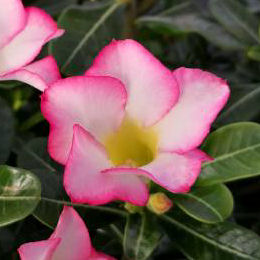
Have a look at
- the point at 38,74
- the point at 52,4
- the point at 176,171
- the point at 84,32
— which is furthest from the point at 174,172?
the point at 52,4

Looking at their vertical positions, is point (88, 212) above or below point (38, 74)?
below

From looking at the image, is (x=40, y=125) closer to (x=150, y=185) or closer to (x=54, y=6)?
(x=54, y=6)

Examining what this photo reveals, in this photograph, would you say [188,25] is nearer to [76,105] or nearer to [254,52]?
[254,52]

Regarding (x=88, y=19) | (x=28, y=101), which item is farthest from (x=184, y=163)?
(x=28, y=101)

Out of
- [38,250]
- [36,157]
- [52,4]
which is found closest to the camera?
[38,250]

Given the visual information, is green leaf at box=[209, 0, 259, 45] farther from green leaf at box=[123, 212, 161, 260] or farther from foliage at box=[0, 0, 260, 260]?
green leaf at box=[123, 212, 161, 260]

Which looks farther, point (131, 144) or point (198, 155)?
point (131, 144)

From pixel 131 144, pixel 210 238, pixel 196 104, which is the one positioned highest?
pixel 196 104

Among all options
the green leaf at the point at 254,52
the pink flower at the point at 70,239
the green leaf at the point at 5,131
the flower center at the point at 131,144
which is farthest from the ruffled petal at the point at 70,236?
the green leaf at the point at 254,52

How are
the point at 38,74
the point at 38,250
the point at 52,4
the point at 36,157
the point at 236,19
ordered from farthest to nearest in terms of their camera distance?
the point at 52,4 → the point at 236,19 → the point at 36,157 → the point at 38,74 → the point at 38,250
